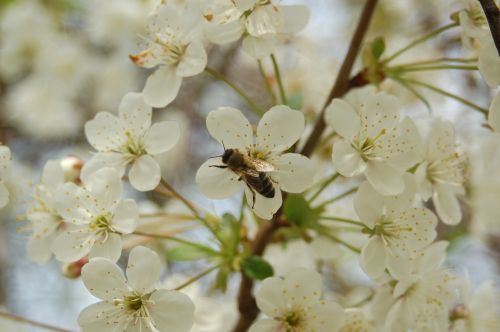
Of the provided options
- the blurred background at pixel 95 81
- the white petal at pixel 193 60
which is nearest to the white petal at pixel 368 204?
the white petal at pixel 193 60

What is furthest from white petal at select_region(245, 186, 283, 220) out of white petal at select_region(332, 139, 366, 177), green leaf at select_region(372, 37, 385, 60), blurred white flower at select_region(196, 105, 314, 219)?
green leaf at select_region(372, 37, 385, 60)

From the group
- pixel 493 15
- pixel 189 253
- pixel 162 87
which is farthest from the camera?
pixel 189 253

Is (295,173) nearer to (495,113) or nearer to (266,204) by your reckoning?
(266,204)

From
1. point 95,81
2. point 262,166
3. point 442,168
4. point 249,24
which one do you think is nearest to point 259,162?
point 262,166

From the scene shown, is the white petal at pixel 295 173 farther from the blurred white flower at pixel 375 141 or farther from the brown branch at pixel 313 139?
the brown branch at pixel 313 139

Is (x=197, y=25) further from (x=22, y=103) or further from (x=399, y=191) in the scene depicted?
(x=22, y=103)
